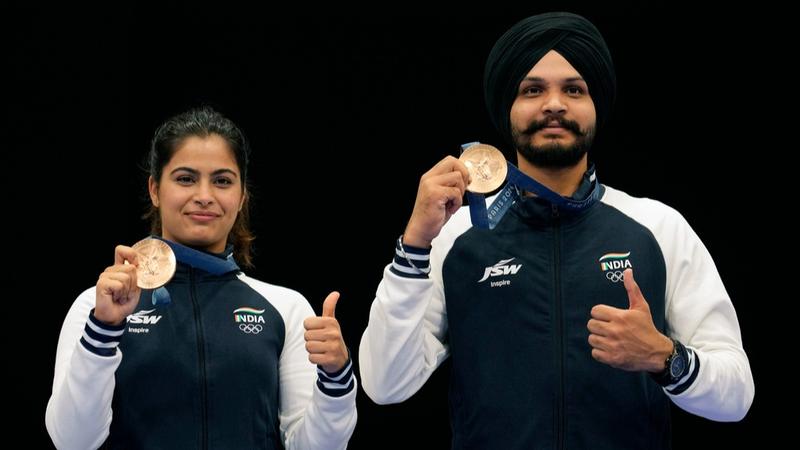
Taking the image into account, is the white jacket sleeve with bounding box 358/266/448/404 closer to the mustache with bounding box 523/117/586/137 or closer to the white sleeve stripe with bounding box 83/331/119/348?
the mustache with bounding box 523/117/586/137

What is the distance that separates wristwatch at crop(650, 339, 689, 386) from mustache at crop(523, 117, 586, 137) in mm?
637

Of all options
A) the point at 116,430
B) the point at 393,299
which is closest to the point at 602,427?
the point at 393,299

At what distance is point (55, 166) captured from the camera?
4.71 m

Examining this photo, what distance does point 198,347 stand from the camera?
127 inches

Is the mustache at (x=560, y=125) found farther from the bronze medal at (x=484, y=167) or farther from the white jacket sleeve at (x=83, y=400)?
the white jacket sleeve at (x=83, y=400)

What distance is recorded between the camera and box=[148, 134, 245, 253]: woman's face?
11.0 ft

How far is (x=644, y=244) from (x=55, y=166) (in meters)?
2.64

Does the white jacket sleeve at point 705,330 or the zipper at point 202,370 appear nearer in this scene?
the white jacket sleeve at point 705,330

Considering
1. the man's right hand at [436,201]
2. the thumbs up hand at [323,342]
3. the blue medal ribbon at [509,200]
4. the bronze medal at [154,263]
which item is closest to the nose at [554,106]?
the blue medal ribbon at [509,200]

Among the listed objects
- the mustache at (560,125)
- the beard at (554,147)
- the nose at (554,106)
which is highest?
the nose at (554,106)

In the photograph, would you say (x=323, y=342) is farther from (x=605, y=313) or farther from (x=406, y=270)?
(x=605, y=313)

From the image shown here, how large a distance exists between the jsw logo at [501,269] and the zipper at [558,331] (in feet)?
0.33

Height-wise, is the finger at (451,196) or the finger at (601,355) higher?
the finger at (451,196)

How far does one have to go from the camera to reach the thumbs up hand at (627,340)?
2693 millimetres
